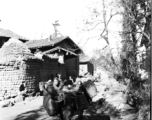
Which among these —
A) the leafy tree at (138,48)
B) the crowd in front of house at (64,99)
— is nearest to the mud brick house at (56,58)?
the leafy tree at (138,48)

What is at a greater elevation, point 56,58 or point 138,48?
point 56,58

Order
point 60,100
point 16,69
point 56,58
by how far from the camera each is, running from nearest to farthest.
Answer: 1. point 60,100
2. point 16,69
3. point 56,58

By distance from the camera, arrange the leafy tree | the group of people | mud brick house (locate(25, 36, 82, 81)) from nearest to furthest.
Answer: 1. the group of people
2. the leafy tree
3. mud brick house (locate(25, 36, 82, 81))

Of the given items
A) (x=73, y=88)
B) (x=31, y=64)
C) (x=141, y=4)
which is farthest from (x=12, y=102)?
(x=141, y=4)

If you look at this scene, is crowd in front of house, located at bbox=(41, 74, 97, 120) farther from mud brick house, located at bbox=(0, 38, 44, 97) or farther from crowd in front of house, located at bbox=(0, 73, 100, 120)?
mud brick house, located at bbox=(0, 38, 44, 97)

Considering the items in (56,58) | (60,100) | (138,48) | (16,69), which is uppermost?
(56,58)

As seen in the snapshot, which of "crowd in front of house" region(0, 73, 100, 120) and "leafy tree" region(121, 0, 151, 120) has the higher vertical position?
"leafy tree" region(121, 0, 151, 120)

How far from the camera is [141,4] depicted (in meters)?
4.66

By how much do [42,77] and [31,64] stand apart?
1.80m

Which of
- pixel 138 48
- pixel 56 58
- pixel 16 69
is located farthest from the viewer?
pixel 56 58

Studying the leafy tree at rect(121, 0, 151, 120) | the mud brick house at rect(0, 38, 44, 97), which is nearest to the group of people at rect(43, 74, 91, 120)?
the leafy tree at rect(121, 0, 151, 120)

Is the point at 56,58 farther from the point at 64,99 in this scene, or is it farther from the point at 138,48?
the point at 64,99

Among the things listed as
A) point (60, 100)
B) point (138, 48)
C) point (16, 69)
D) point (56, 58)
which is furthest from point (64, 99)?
point (56, 58)

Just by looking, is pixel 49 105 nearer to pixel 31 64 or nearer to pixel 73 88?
pixel 73 88
